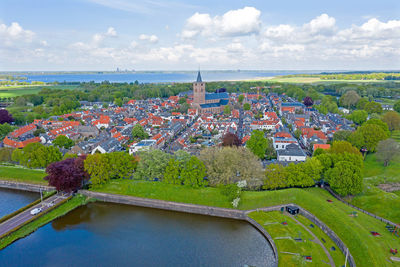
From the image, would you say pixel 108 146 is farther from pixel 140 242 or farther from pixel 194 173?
pixel 140 242

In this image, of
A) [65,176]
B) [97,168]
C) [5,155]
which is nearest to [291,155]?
[97,168]

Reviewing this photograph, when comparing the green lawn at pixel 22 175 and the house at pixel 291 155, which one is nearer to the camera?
the green lawn at pixel 22 175

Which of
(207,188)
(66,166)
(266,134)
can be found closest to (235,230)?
(207,188)

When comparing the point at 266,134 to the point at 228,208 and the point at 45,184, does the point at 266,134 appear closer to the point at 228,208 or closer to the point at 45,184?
the point at 228,208

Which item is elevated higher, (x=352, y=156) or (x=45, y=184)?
(x=352, y=156)

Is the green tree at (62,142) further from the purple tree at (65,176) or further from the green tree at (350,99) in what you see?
the green tree at (350,99)

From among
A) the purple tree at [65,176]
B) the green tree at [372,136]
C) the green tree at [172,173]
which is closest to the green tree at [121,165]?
the purple tree at [65,176]

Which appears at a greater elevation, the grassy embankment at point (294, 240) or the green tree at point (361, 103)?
the green tree at point (361, 103)
